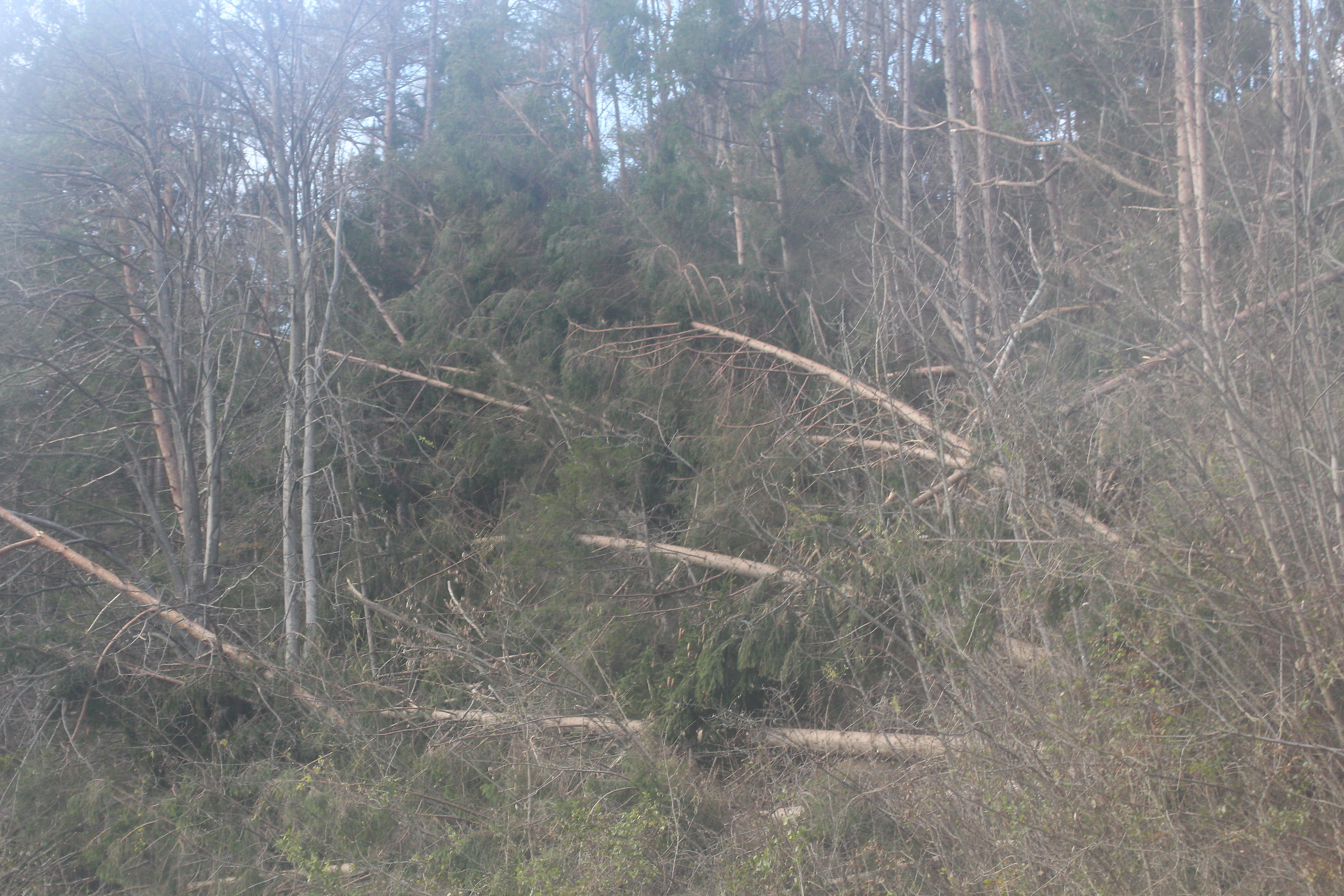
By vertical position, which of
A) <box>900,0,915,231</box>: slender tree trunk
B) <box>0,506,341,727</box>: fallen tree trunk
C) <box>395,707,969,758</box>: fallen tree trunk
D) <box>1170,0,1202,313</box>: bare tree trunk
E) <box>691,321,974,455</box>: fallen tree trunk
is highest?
<box>900,0,915,231</box>: slender tree trunk

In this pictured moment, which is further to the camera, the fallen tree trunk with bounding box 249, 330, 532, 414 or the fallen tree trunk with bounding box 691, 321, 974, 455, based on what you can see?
the fallen tree trunk with bounding box 249, 330, 532, 414

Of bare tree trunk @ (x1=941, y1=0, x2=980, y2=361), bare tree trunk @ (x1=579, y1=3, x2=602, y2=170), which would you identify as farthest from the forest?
bare tree trunk @ (x1=579, y1=3, x2=602, y2=170)

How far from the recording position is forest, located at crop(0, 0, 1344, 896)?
437 centimetres

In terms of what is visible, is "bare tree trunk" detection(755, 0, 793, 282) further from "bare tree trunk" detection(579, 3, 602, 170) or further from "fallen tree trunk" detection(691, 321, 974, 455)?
"bare tree trunk" detection(579, 3, 602, 170)

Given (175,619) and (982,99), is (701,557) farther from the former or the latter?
(982,99)

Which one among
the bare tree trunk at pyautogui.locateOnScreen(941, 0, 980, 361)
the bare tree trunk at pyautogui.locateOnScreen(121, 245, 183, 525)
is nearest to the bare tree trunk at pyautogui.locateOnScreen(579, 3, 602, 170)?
the bare tree trunk at pyautogui.locateOnScreen(941, 0, 980, 361)

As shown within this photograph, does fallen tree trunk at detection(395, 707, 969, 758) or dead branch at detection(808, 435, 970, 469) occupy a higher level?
dead branch at detection(808, 435, 970, 469)

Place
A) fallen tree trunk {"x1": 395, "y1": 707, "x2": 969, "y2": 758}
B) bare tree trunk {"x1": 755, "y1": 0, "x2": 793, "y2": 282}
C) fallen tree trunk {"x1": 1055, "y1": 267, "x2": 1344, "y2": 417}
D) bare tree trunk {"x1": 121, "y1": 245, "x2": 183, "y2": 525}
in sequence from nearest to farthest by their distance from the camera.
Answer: fallen tree trunk {"x1": 1055, "y1": 267, "x2": 1344, "y2": 417}
fallen tree trunk {"x1": 395, "y1": 707, "x2": 969, "y2": 758}
bare tree trunk {"x1": 121, "y1": 245, "x2": 183, "y2": 525}
bare tree trunk {"x1": 755, "y1": 0, "x2": 793, "y2": 282}

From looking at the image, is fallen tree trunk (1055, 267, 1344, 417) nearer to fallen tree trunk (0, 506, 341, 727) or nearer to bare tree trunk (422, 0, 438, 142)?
fallen tree trunk (0, 506, 341, 727)

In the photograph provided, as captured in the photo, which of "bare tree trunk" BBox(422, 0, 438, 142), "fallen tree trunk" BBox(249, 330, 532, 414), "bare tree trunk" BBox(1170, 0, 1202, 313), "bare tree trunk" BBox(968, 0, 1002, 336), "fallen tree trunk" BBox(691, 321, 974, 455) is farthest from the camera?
"bare tree trunk" BBox(422, 0, 438, 142)

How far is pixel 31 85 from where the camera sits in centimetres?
1085

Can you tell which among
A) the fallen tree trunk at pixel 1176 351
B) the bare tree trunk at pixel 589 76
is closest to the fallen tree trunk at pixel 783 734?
the fallen tree trunk at pixel 1176 351

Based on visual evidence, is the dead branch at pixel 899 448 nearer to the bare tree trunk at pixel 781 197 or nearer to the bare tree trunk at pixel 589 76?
the bare tree trunk at pixel 781 197

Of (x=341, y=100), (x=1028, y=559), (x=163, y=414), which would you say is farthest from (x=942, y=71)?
(x=163, y=414)
